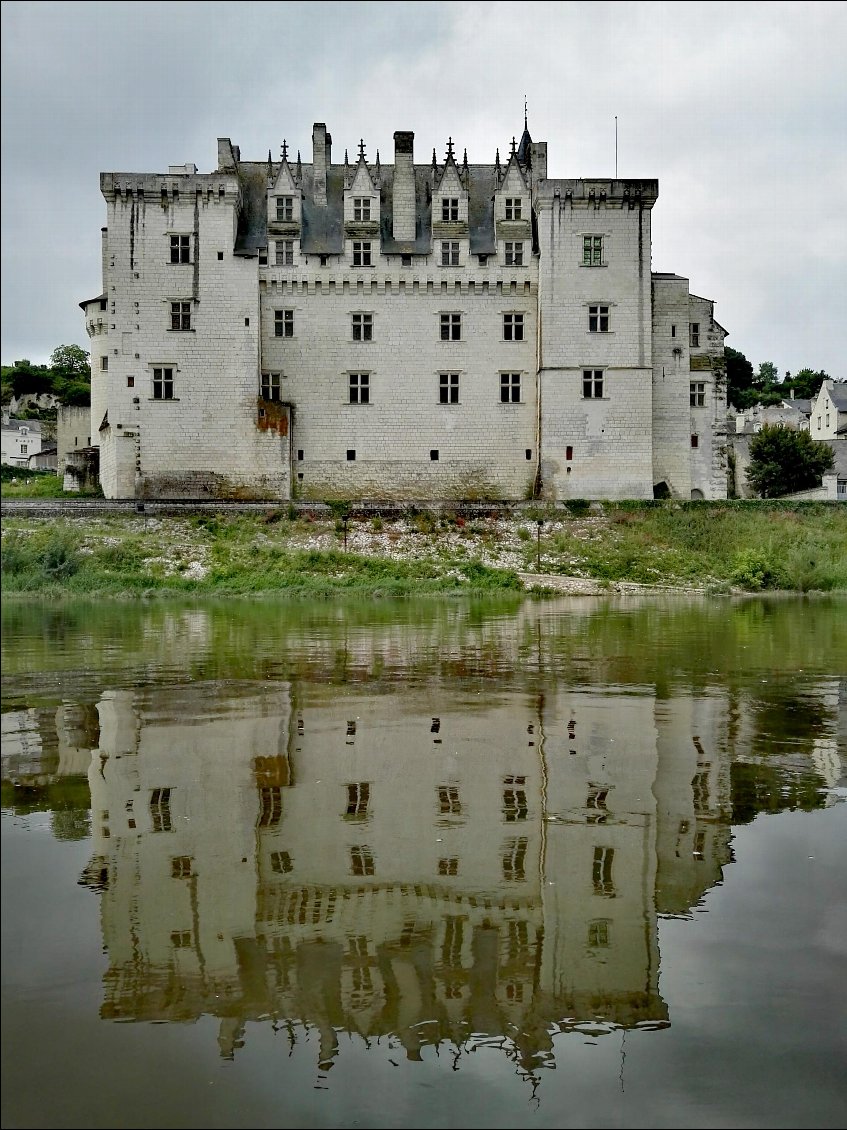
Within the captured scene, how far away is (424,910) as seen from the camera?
19.7 ft

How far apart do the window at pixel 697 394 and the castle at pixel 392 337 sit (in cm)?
34

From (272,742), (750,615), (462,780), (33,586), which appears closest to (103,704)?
(272,742)

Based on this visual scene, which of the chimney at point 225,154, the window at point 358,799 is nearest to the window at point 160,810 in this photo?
the window at point 358,799

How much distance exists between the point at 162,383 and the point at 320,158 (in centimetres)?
1224

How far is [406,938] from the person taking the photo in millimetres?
5633

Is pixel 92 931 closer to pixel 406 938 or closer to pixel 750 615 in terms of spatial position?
pixel 406 938

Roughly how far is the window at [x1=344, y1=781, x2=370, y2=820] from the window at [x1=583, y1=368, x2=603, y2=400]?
121 feet

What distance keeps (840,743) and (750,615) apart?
15689 millimetres

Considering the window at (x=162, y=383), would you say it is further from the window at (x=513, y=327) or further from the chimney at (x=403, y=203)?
the window at (x=513, y=327)

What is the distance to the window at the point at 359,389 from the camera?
44.8 m

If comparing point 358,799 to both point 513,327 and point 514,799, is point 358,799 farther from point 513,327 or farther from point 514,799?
point 513,327

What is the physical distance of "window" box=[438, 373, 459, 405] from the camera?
44875mm

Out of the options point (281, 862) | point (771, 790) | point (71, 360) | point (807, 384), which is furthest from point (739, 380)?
point (281, 862)

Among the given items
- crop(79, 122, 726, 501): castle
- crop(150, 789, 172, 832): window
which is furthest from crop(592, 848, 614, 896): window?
crop(79, 122, 726, 501): castle
